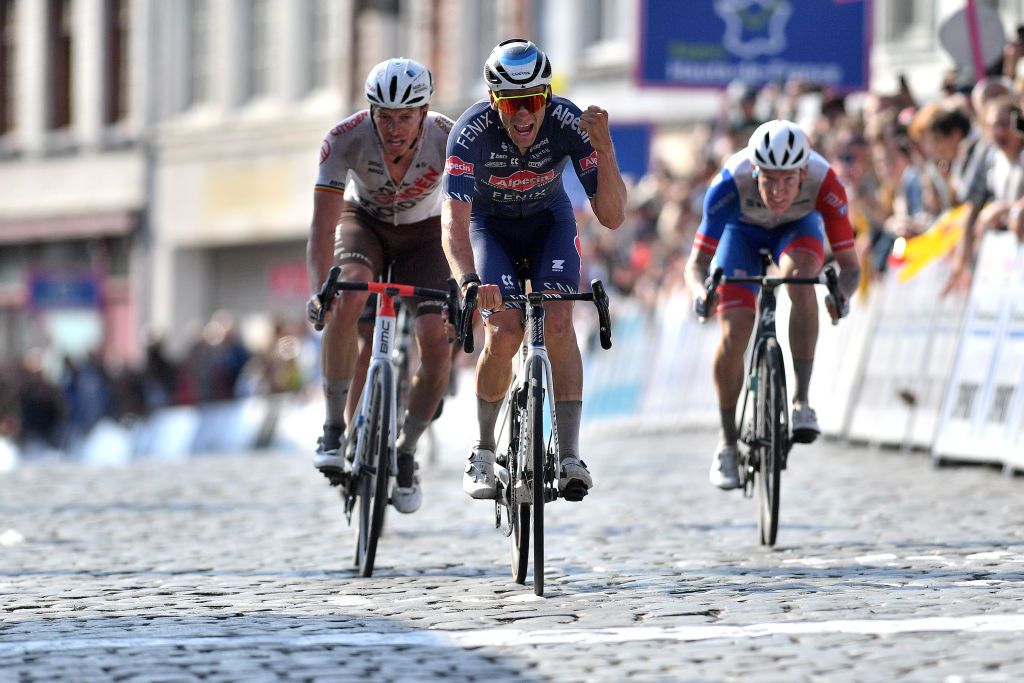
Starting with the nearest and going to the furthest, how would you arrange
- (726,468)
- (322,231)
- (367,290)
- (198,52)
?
(367,290) → (322,231) → (726,468) → (198,52)

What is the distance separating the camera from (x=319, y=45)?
130 ft

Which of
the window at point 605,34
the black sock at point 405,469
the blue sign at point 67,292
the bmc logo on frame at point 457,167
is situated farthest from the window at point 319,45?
the bmc logo on frame at point 457,167

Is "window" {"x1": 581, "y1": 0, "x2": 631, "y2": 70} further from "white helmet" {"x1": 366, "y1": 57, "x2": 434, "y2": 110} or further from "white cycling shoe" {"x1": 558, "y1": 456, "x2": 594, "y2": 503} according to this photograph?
"white cycling shoe" {"x1": 558, "y1": 456, "x2": 594, "y2": 503}

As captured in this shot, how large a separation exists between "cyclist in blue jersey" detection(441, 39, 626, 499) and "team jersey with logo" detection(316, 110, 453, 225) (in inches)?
37.9

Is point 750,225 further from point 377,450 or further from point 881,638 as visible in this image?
point 881,638

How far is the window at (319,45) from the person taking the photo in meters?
39.3

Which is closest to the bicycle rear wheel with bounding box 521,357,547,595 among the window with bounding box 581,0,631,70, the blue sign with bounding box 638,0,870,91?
the blue sign with bounding box 638,0,870,91

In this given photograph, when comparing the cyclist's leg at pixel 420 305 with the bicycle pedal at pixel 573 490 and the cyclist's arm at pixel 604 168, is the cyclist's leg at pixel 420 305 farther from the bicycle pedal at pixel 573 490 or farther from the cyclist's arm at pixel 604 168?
the bicycle pedal at pixel 573 490

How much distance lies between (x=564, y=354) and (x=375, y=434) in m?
1.21

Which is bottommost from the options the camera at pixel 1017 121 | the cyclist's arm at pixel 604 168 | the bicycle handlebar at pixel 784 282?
the bicycle handlebar at pixel 784 282

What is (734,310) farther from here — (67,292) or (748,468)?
(67,292)

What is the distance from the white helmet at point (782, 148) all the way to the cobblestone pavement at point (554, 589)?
1.76m

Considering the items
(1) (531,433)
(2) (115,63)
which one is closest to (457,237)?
(1) (531,433)

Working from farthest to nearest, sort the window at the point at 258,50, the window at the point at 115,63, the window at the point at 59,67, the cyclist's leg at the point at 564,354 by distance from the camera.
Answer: the window at the point at 59,67 < the window at the point at 115,63 < the window at the point at 258,50 < the cyclist's leg at the point at 564,354
